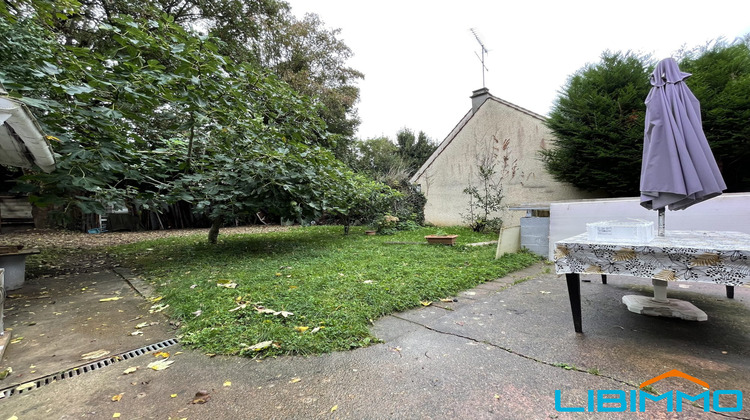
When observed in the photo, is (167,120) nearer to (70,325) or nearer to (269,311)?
(70,325)

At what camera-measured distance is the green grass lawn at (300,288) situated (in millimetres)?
2252

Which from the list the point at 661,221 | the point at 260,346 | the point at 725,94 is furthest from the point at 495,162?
the point at 260,346

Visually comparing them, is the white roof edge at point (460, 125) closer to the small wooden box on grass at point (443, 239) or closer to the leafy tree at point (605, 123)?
the leafy tree at point (605, 123)

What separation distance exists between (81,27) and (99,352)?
491 inches

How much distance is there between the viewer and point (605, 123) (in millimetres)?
6457

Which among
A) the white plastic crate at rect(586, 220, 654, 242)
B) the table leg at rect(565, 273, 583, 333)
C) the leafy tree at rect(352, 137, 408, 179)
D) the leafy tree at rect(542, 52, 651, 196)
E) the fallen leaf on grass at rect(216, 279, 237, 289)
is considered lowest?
the fallen leaf on grass at rect(216, 279, 237, 289)

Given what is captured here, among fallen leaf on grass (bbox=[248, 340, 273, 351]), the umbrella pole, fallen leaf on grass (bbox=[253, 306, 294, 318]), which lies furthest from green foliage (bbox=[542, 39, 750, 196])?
fallen leaf on grass (bbox=[248, 340, 273, 351])

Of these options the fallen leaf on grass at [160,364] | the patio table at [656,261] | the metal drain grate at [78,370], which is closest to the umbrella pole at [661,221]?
the patio table at [656,261]

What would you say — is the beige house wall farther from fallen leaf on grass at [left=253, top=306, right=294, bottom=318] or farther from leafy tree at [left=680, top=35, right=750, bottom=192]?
fallen leaf on grass at [left=253, top=306, right=294, bottom=318]

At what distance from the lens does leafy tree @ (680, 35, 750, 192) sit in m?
5.43

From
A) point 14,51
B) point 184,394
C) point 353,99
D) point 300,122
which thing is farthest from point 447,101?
point 184,394

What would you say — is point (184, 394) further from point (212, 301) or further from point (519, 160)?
point (519, 160)

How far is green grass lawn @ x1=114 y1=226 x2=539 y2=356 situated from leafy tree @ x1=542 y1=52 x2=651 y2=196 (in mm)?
3238

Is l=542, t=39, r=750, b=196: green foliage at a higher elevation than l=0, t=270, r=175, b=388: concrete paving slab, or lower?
higher
